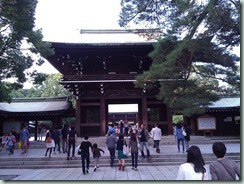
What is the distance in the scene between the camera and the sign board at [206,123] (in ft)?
62.5

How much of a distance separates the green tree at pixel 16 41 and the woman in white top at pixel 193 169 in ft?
32.5

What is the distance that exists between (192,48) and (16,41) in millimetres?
7605

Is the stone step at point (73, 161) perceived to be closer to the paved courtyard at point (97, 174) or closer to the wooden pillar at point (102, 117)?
the paved courtyard at point (97, 174)

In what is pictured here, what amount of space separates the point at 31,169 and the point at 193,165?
8.07 metres

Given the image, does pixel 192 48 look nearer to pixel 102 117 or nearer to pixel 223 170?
pixel 223 170

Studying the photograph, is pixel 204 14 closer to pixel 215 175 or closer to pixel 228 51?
pixel 228 51

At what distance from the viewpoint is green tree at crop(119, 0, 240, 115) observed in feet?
25.6

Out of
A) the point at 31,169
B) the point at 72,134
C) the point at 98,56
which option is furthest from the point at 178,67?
the point at 98,56

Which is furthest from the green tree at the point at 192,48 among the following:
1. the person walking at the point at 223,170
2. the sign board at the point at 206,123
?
the sign board at the point at 206,123

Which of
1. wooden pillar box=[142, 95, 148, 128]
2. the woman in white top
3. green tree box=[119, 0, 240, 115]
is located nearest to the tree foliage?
wooden pillar box=[142, 95, 148, 128]

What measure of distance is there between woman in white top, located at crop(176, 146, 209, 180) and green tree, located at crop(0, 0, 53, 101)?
32.5 feet

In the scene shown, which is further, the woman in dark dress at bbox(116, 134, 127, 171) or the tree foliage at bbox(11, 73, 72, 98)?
the tree foliage at bbox(11, 73, 72, 98)

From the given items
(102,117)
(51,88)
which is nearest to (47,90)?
(51,88)

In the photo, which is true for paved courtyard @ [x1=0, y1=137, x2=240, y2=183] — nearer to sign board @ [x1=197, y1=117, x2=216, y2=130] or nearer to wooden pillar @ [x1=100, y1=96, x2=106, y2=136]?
wooden pillar @ [x1=100, y1=96, x2=106, y2=136]
